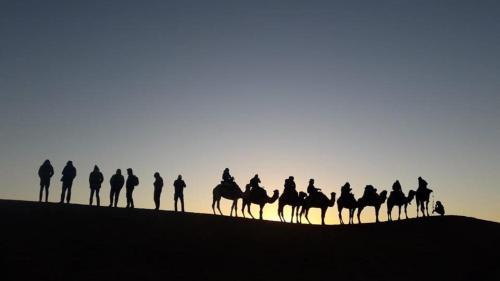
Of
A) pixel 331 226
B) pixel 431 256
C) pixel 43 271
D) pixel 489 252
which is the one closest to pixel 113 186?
pixel 331 226

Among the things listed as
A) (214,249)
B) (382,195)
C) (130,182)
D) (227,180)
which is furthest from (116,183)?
(382,195)

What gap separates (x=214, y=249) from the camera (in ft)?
68.4

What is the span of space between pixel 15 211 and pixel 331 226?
1536 cm

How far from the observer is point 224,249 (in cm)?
2109

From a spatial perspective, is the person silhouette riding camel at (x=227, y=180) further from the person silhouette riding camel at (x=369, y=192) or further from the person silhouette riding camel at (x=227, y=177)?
the person silhouette riding camel at (x=369, y=192)

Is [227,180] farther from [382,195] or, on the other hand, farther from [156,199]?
[382,195]

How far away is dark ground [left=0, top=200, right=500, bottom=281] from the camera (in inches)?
683

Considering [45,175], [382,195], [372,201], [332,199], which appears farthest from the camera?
[382,195]

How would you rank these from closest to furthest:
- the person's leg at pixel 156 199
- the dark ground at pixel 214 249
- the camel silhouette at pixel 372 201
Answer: the dark ground at pixel 214 249 < the person's leg at pixel 156 199 < the camel silhouette at pixel 372 201

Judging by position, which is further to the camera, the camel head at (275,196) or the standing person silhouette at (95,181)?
the camel head at (275,196)

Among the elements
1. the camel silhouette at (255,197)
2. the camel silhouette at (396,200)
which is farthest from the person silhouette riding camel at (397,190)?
the camel silhouette at (255,197)

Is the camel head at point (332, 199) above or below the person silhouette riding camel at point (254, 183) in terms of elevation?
below

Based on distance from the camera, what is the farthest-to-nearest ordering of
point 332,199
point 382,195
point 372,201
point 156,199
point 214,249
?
point 382,195 < point 372,201 < point 332,199 < point 156,199 < point 214,249

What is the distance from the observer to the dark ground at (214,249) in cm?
1734
